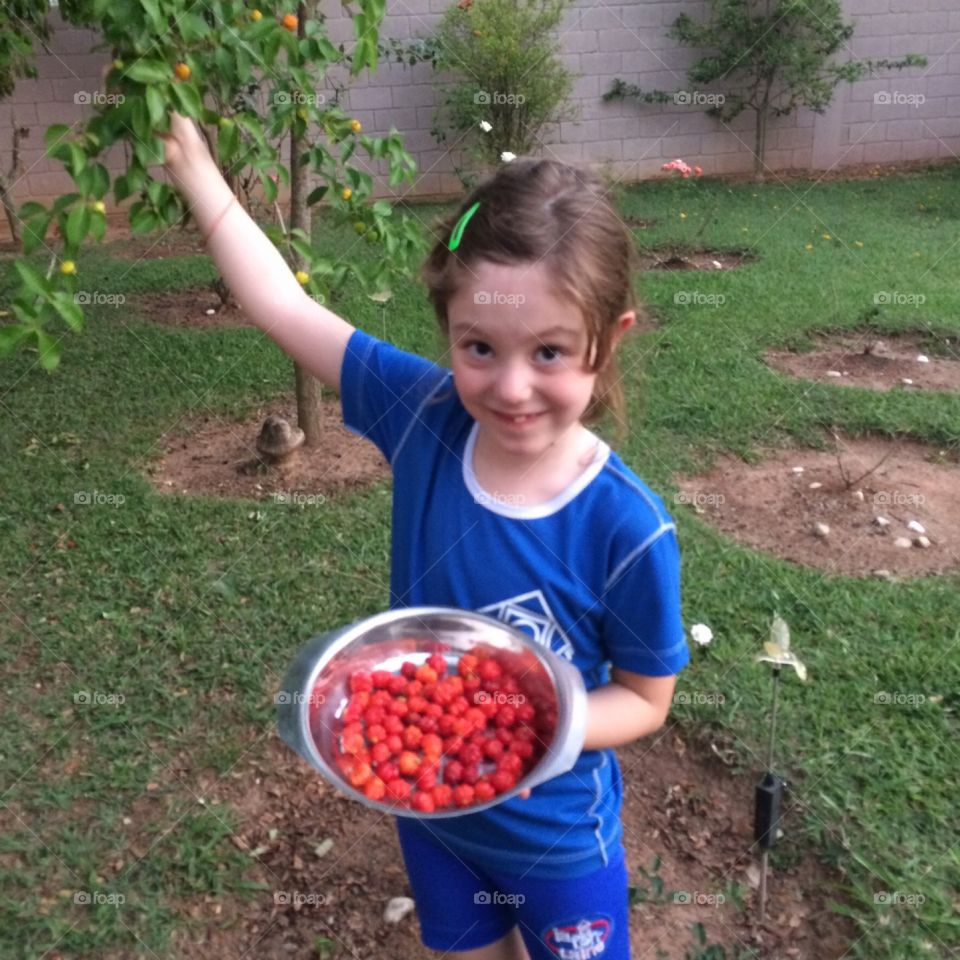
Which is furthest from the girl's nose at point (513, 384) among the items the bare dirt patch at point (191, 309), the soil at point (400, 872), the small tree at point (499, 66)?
the small tree at point (499, 66)

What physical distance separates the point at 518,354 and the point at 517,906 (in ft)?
2.34

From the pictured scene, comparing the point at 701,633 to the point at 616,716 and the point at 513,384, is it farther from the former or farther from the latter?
the point at 513,384

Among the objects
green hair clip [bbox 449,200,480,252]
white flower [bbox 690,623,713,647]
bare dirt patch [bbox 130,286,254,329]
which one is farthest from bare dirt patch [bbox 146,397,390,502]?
green hair clip [bbox 449,200,480,252]

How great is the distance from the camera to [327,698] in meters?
1.22

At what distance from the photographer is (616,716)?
1.12m

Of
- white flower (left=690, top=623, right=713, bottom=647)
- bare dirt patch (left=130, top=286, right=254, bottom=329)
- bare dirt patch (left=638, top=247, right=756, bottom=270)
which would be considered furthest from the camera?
bare dirt patch (left=638, top=247, right=756, bottom=270)

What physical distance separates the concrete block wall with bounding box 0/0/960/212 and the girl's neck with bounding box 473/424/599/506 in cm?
733

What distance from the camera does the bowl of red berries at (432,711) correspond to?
1.08 meters

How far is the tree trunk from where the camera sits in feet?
9.53

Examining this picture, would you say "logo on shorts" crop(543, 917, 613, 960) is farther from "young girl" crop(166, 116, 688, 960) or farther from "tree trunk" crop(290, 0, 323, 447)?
"tree trunk" crop(290, 0, 323, 447)

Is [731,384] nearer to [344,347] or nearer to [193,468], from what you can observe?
[193,468]

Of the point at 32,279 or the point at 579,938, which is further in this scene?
the point at 32,279

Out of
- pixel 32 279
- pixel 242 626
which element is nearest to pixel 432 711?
pixel 32 279

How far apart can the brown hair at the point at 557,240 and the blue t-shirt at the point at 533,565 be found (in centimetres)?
13
